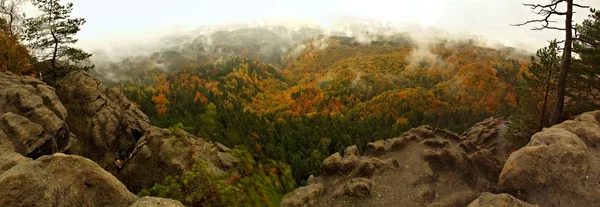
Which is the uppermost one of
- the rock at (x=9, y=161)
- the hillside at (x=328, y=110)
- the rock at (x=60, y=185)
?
the rock at (x=60, y=185)

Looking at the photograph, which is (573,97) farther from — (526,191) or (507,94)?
(507,94)

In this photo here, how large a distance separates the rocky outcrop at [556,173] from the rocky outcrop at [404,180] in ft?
20.0

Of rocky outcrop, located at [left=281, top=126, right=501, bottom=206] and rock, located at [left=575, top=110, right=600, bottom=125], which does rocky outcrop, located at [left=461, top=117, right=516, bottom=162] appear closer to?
rocky outcrop, located at [left=281, top=126, right=501, bottom=206]

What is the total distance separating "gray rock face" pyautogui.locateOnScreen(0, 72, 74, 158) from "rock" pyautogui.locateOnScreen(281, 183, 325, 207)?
18275 millimetres

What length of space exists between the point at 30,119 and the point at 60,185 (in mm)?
22376

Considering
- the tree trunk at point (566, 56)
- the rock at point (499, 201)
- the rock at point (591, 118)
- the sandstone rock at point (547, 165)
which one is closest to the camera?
the rock at point (499, 201)

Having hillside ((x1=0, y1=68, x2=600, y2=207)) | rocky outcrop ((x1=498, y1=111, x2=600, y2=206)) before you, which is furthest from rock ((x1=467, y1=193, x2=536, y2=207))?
rocky outcrop ((x1=498, y1=111, x2=600, y2=206))

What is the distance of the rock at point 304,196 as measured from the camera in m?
22.4

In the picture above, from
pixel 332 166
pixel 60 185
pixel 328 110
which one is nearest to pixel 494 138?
pixel 332 166

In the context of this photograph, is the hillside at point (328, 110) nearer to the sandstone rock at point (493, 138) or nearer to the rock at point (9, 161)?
the sandstone rock at point (493, 138)

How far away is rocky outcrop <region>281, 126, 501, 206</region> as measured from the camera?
23.9 metres

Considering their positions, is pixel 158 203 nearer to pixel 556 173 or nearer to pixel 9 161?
pixel 9 161

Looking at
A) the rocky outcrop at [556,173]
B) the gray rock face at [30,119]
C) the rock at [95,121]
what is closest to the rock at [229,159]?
the rocky outcrop at [556,173]

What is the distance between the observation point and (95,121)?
33.4 metres
